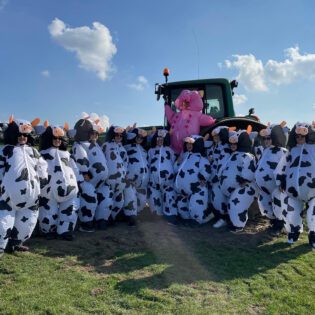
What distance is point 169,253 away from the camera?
4.88m

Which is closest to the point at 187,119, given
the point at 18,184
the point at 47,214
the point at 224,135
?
the point at 224,135

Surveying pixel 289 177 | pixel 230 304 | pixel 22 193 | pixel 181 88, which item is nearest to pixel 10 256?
pixel 22 193

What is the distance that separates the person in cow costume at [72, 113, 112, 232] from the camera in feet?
18.6

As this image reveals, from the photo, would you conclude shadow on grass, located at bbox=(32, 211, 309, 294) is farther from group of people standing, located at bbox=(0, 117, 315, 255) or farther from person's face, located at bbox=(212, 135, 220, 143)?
person's face, located at bbox=(212, 135, 220, 143)

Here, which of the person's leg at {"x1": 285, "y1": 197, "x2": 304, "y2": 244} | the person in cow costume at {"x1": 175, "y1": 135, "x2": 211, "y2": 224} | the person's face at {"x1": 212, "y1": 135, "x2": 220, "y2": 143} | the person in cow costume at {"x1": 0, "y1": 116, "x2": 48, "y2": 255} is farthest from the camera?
the person's face at {"x1": 212, "y1": 135, "x2": 220, "y2": 143}

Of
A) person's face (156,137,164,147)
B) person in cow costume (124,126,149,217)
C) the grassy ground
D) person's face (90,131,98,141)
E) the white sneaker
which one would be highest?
person's face (90,131,98,141)

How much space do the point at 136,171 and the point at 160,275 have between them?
245cm

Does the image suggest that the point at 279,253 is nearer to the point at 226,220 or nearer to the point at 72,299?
the point at 226,220

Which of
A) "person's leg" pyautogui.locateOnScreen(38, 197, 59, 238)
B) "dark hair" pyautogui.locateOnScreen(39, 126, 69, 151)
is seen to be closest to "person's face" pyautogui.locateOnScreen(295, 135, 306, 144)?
"dark hair" pyautogui.locateOnScreen(39, 126, 69, 151)

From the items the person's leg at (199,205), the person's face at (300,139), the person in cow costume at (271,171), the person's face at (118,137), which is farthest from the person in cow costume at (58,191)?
the person's face at (300,139)

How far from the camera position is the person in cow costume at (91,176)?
5664mm

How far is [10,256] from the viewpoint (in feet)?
15.1

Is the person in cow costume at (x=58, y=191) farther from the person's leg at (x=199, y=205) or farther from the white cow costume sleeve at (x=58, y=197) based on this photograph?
the person's leg at (x=199, y=205)

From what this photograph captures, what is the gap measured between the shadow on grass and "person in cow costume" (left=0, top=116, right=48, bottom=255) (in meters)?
0.37
